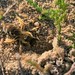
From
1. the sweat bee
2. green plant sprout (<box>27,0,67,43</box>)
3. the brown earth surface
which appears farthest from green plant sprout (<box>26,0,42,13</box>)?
the sweat bee

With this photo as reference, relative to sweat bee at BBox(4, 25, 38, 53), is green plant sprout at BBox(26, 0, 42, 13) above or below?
above

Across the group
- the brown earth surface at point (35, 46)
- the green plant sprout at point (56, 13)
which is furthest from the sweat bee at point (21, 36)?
the green plant sprout at point (56, 13)

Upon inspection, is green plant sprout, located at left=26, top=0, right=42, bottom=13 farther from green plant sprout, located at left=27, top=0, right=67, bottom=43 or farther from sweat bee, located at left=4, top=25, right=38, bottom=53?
sweat bee, located at left=4, top=25, right=38, bottom=53

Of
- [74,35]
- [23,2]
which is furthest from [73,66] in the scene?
[23,2]

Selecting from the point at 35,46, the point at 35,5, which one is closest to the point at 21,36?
the point at 35,46

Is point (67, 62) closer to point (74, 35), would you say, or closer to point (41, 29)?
point (74, 35)

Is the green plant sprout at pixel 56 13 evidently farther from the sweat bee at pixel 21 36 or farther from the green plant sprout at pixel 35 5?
the sweat bee at pixel 21 36
